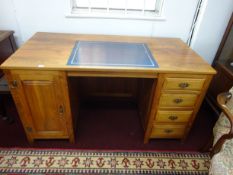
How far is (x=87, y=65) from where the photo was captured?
43.7 inches

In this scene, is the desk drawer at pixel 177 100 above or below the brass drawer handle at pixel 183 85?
below

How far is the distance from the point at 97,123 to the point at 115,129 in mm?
207

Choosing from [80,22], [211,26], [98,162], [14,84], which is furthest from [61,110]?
[211,26]

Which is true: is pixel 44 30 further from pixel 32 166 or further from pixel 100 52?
pixel 32 166

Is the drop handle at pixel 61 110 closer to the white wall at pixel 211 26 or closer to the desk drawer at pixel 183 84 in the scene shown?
the desk drawer at pixel 183 84

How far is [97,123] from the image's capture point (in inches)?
69.7

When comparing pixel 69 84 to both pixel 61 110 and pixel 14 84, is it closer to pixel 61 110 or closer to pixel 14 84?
pixel 61 110

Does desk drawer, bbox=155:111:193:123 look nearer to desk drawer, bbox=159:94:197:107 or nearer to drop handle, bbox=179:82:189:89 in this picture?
desk drawer, bbox=159:94:197:107

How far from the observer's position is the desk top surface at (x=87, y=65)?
3.57 feet

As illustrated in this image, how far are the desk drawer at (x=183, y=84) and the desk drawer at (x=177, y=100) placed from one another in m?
0.07

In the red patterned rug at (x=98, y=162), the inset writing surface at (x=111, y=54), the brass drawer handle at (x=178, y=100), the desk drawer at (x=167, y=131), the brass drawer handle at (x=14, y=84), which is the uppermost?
the inset writing surface at (x=111, y=54)

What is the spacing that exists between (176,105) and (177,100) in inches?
2.0

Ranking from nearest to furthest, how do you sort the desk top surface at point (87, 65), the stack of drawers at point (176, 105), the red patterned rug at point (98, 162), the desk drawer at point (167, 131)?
the desk top surface at point (87, 65)
the stack of drawers at point (176, 105)
the red patterned rug at point (98, 162)
the desk drawer at point (167, 131)

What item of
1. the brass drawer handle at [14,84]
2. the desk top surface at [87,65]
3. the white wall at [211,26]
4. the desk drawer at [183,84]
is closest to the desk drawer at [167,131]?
the desk drawer at [183,84]
